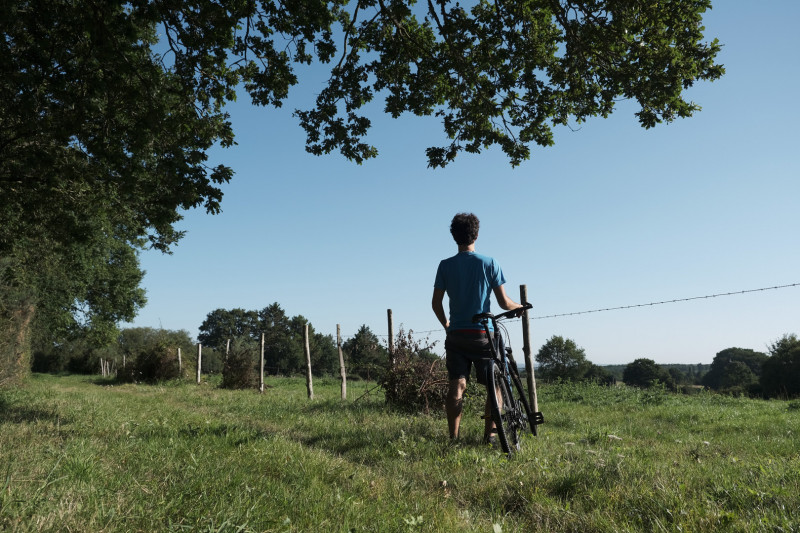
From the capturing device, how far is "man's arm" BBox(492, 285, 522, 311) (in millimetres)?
4703

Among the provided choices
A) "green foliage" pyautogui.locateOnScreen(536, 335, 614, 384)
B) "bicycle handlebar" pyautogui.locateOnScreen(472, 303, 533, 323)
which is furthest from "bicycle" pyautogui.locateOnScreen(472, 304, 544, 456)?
"green foliage" pyautogui.locateOnScreen(536, 335, 614, 384)

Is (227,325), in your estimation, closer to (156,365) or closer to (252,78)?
(156,365)

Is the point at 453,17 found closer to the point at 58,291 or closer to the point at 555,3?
the point at 555,3

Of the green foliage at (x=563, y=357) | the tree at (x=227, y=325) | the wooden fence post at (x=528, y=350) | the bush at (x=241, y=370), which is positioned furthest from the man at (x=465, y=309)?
the tree at (x=227, y=325)

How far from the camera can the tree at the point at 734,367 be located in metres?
66.4

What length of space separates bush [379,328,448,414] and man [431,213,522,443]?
3298mm

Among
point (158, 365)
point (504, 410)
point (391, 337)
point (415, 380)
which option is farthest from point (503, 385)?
point (158, 365)

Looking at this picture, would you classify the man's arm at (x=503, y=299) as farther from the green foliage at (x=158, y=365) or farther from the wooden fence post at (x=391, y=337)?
the green foliage at (x=158, y=365)

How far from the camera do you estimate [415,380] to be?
8.34m

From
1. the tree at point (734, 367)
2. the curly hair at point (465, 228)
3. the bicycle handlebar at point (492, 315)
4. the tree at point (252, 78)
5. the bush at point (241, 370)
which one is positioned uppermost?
the tree at point (252, 78)

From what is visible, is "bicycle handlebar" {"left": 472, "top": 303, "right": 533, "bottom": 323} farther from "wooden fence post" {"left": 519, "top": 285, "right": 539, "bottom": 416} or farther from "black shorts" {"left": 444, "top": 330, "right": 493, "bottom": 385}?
"wooden fence post" {"left": 519, "top": 285, "right": 539, "bottom": 416}

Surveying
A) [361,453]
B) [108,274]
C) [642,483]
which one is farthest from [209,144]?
[108,274]

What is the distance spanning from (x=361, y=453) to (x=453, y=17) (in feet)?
19.8

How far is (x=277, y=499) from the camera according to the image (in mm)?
2689
